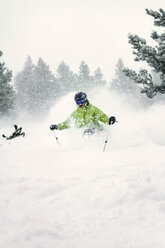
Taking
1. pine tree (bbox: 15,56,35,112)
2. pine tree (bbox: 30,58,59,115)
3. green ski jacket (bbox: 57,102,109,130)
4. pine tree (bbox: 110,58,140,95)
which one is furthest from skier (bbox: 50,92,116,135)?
pine tree (bbox: 110,58,140,95)

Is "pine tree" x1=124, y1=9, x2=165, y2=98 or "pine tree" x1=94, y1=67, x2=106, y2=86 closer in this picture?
"pine tree" x1=124, y1=9, x2=165, y2=98

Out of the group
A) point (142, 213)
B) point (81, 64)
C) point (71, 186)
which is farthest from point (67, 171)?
point (81, 64)

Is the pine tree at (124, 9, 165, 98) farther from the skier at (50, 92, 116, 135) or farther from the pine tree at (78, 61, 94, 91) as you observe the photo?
the pine tree at (78, 61, 94, 91)

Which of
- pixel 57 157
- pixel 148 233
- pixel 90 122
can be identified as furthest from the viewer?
pixel 90 122

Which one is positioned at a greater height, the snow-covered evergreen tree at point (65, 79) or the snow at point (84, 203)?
the snow-covered evergreen tree at point (65, 79)

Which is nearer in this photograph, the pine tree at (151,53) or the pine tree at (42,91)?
the pine tree at (151,53)

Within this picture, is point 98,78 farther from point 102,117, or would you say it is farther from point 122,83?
point 102,117

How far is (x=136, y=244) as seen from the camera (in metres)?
2.25

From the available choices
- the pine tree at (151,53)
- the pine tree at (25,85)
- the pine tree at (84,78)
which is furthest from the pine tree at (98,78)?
the pine tree at (151,53)

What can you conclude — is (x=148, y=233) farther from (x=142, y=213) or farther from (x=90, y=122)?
(x=90, y=122)

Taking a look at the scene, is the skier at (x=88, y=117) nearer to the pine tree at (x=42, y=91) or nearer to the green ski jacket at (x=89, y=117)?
the green ski jacket at (x=89, y=117)

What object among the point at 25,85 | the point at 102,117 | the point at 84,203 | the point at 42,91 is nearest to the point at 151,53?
the point at 102,117

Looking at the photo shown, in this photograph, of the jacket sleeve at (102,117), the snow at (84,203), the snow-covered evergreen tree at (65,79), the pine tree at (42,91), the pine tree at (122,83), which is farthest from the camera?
the snow-covered evergreen tree at (65,79)

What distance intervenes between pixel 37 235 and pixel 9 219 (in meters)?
0.53
